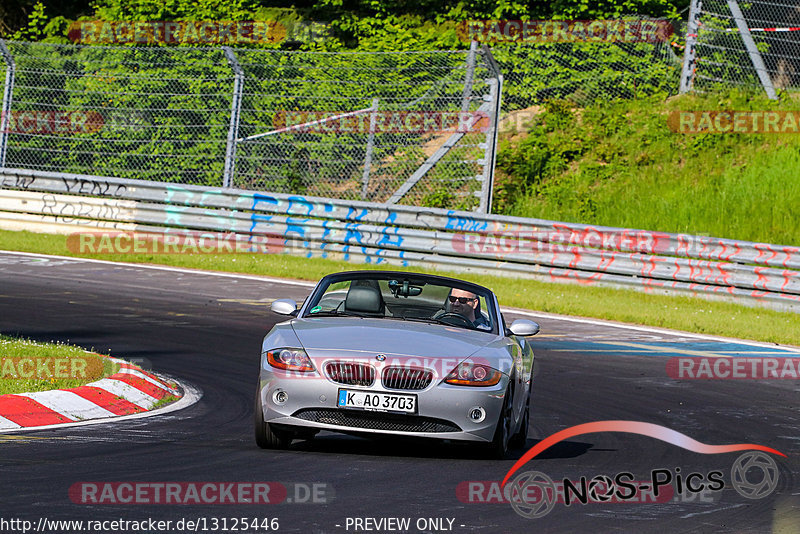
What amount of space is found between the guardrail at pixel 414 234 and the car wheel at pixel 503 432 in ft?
39.9

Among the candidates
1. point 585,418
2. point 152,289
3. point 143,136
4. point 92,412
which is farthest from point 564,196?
point 92,412

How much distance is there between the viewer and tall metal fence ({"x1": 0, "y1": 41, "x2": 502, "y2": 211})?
23125 mm

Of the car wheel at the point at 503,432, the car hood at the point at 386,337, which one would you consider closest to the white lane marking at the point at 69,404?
the car hood at the point at 386,337

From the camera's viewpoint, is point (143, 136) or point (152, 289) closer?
point (152, 289)

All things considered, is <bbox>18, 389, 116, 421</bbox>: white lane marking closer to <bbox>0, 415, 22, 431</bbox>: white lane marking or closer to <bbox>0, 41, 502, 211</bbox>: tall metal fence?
<bbox>0, 415, 22, 431</bbox>: white lane marking

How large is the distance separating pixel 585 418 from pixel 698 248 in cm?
1034

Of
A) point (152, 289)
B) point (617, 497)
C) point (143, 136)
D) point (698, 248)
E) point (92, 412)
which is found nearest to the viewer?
point (617, 497)

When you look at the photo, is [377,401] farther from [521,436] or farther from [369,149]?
[369,149]

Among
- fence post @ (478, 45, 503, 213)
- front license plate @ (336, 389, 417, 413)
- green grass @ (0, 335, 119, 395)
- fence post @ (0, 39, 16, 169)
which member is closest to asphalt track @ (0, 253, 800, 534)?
front license plate @ (336, 389, 417, 413)

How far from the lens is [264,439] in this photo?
8.10 metres

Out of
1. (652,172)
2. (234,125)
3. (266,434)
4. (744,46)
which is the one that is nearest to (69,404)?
(266,434)

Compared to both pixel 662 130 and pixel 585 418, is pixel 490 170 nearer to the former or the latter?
pixel 662 130

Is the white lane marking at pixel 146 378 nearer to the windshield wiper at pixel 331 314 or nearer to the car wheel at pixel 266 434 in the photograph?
the windshield wiper at pixel 331 314

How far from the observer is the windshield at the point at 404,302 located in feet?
30.1
